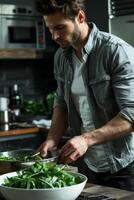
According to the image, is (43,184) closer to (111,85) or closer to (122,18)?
(111,85)

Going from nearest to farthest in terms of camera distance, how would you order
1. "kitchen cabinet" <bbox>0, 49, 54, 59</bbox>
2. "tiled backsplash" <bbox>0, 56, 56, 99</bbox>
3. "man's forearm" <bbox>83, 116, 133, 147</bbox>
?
"man's forearm" <bbox>83, 116, 133, 147</bbox>, "kitchen cabinet" <bbox>0, 49, 54, 59</bbox>, "tiled backsplash" <bbox>0, 56, 56, 99</bbox>

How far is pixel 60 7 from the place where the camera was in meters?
1.96

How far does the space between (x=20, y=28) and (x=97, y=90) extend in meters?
1.94

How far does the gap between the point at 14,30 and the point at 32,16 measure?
0.21 m

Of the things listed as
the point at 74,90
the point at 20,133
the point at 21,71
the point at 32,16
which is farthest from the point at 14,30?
the point at 74,90

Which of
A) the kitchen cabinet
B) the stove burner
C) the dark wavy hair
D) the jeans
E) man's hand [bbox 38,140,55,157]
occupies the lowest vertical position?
the jeans

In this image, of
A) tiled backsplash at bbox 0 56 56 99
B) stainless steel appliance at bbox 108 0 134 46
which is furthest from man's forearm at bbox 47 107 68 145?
tiled backsplash at bbox 0 56 56 99

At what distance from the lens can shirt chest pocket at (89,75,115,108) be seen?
6.58 ft

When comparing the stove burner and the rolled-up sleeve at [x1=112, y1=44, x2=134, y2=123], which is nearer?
the stove burner

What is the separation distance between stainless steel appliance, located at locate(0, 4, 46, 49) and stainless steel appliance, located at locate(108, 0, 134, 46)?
0.71 metres

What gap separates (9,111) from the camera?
3.74 meters

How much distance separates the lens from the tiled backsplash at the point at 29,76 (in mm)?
4070

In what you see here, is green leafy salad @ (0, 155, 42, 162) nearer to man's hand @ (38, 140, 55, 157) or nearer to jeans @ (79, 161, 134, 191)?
man's hand @ (38, 140, 55, 157)

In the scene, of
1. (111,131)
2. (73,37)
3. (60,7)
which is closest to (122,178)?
(111,131)
